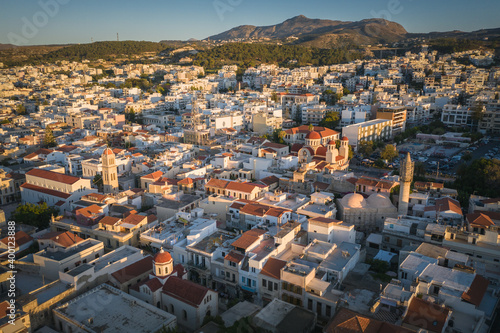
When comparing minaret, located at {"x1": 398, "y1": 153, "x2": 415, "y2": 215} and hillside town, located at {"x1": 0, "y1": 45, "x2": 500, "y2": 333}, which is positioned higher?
minaret, located at {"x1": 398, "y1": 153, "x2": 415, "y2": 215}

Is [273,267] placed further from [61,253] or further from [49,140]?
[49,140]

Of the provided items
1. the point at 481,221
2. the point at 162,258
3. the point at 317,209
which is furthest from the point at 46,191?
the point at 481,221

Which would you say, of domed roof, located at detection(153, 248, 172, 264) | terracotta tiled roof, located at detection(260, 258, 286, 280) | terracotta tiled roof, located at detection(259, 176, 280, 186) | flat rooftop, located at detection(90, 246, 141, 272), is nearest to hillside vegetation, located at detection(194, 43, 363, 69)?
terracotta tiled roof, located at detection(259, 176, 280, 186)

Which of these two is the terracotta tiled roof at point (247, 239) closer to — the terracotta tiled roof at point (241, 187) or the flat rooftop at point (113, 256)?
the flat rooftop at point (113, 256)

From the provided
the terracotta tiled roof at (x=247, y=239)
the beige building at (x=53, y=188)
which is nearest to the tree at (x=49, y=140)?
the beige building at (x=53, y=188)

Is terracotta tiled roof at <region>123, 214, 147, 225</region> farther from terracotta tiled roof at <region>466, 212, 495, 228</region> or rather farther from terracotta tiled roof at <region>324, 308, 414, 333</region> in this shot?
terracotta tiled roof at <region>466, 212, 495, 228</region>

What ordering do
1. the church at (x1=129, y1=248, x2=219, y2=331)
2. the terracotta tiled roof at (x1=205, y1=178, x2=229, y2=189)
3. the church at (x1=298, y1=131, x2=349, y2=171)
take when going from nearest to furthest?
the church at (x1=129, y1=248, x2=219, y2=331) < the terracotta tiled roof at (x1=205, y1=178, x2=229, y2=189) < the church at (x1=298, y1=131, x2=349, y2=171)
